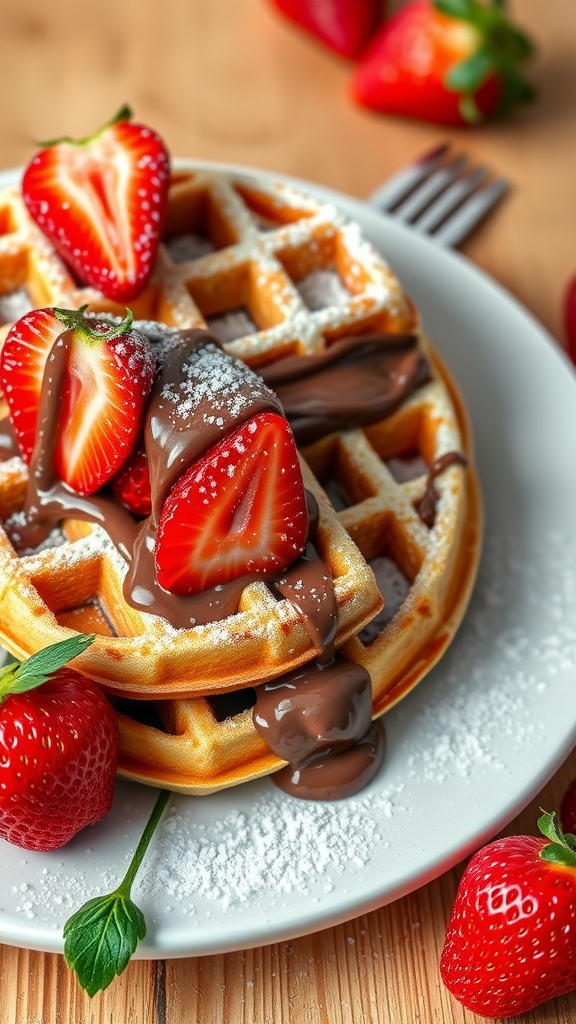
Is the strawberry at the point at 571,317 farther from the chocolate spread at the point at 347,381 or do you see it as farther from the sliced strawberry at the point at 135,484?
the sliced strawberry at the point at 135,484

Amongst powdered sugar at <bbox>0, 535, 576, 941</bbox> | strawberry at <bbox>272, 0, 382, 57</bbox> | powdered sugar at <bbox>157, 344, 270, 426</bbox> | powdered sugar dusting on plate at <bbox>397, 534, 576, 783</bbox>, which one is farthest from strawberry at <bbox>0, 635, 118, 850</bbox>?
strawberry at <bbox>272, 0, 382, 57</bbox>

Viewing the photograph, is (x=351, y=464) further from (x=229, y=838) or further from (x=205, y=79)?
(x=205, y=79)

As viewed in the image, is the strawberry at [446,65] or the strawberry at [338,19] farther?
the strawberry at [338,19]

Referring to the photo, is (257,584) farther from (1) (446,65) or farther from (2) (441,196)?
(1) (446,65)

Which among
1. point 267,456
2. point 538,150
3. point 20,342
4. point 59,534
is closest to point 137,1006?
point 59,534

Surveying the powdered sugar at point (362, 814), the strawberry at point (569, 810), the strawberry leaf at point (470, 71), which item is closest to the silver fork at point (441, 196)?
the strawberry leaf at point (470, 71)

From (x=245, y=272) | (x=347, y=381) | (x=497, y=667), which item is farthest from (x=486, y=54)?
(x=497, y=667)
